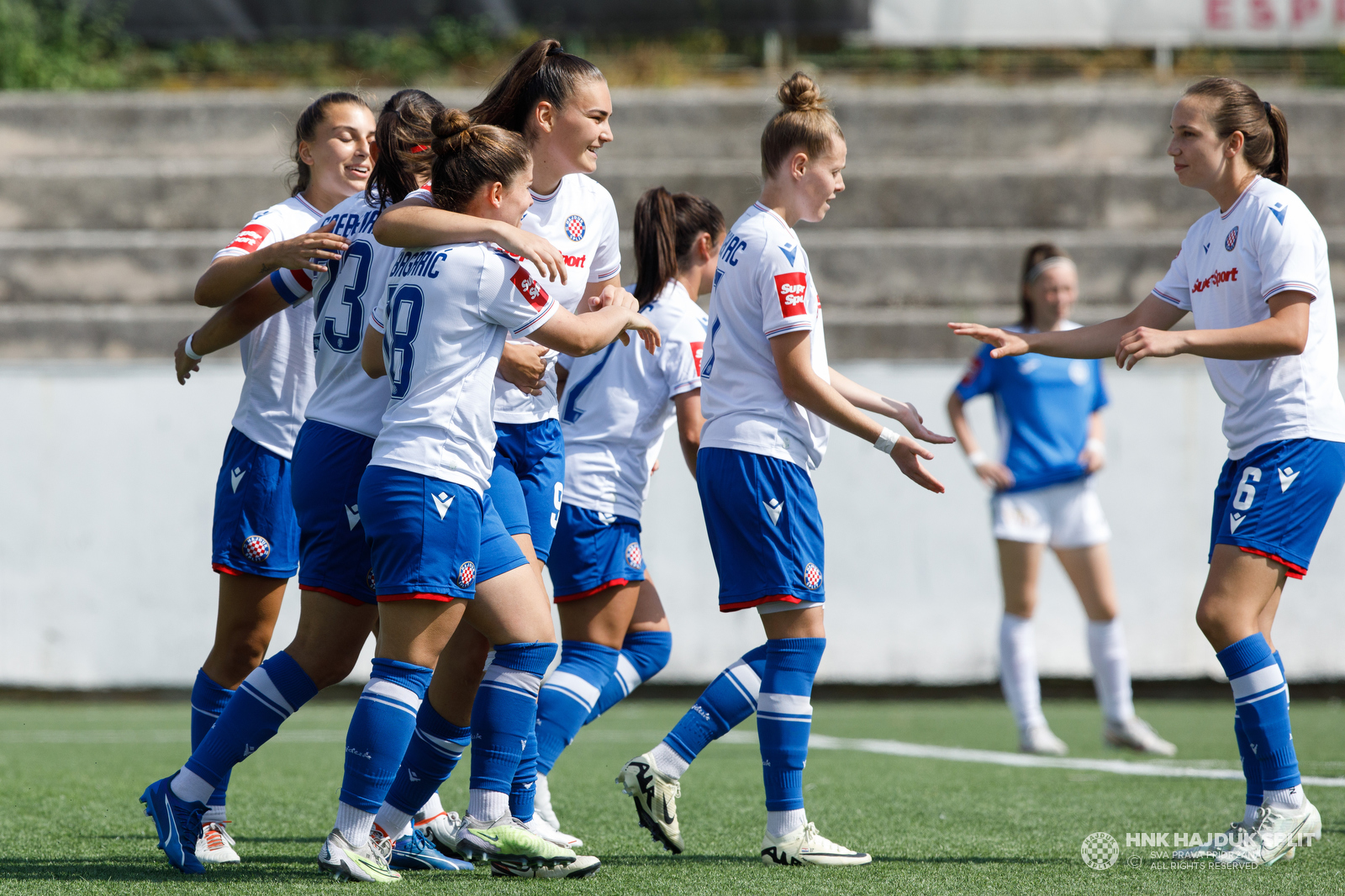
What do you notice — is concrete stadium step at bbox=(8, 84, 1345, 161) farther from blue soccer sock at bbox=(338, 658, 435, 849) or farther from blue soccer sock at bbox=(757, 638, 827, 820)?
blue soccer sock at bbox=(338, 658, 435, 849)

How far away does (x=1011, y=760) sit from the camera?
229 inches

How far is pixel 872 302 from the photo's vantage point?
34.4ft

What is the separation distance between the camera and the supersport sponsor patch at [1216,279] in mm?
3564

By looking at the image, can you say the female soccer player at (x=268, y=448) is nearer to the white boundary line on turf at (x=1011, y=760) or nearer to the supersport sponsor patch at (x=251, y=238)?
the supersport sponsor patch at (x=251, y=238)

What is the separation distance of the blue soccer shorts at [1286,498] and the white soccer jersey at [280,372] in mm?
2534

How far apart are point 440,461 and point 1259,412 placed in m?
2.12

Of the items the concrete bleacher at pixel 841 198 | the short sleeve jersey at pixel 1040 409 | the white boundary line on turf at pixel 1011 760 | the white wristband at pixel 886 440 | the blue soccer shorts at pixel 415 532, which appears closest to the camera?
the blue soccer shorts at pixel 415 532

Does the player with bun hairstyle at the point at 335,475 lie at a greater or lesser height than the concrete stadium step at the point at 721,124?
lesser

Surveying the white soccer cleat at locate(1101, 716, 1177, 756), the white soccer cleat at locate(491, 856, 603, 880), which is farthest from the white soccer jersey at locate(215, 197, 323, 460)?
the white soccer cleat at locate(1101, 716, 1177, 756)

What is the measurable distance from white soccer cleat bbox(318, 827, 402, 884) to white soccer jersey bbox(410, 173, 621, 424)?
1.09 m

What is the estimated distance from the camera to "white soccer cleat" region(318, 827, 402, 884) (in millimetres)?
3021

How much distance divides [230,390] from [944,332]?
4941 millimetres

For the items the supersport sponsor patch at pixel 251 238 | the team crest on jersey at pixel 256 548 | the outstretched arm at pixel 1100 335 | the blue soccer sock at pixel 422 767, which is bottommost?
the blue soccer sock at pixel 422 767

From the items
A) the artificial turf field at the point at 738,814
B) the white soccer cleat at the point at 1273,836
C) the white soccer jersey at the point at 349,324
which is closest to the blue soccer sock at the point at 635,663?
the artificial turf field at the point at 738,814
